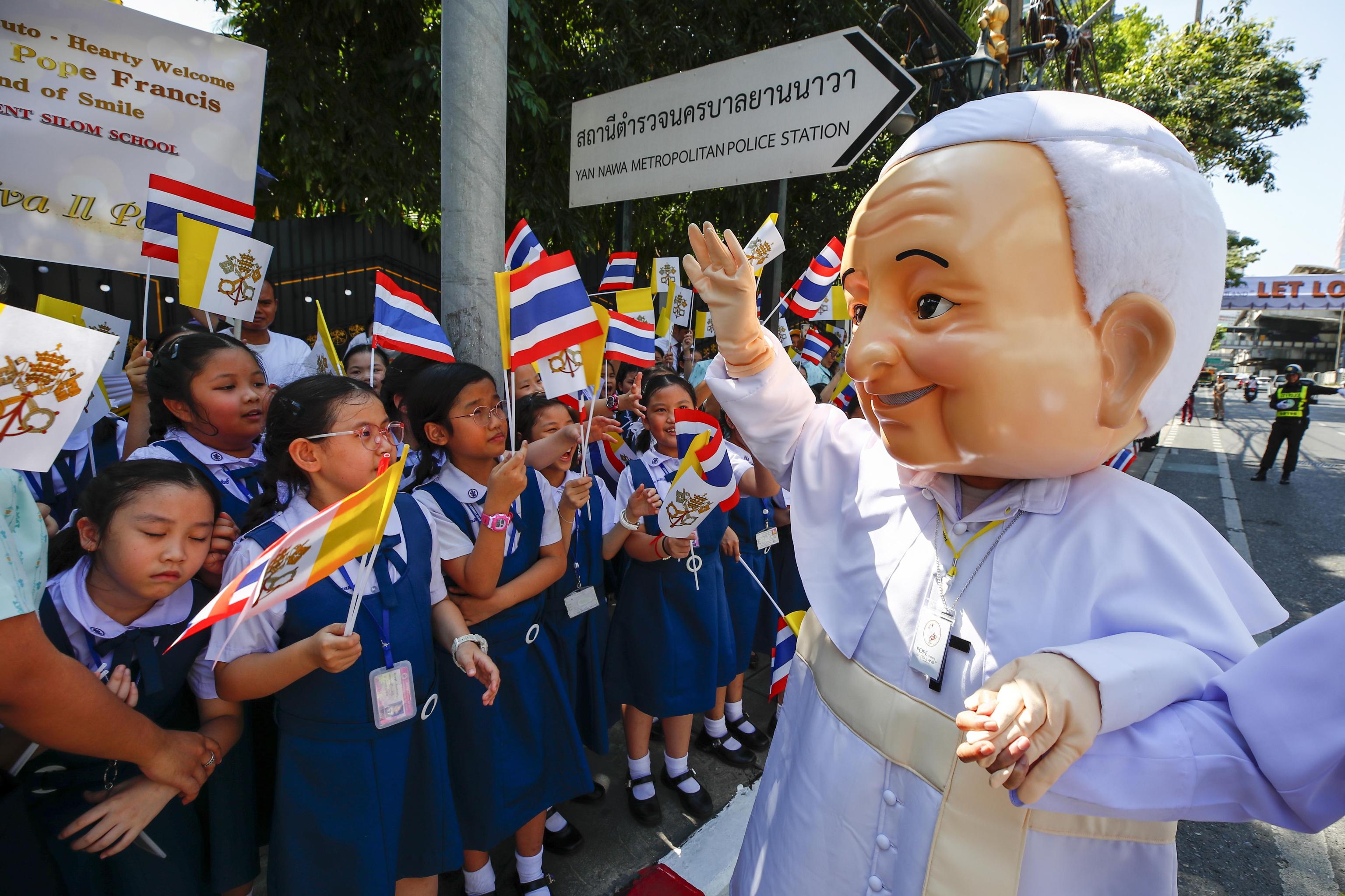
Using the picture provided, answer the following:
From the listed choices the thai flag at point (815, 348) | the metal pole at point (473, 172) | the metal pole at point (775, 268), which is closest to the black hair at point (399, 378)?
the metal pole at point (473, 172)

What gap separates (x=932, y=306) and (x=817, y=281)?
295cm

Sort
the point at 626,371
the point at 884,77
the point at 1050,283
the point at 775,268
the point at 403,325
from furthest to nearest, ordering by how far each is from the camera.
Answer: the point at 775,268
the point at 626,371
the point at 884,77
the point at 403,325
the point at 1050,283

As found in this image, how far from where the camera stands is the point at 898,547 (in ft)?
4.58

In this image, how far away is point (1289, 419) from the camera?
10.7m

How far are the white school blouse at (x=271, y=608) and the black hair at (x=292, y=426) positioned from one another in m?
0.07

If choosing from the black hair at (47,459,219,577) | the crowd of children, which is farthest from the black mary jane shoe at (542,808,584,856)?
the black hair at (47,459,219,577)

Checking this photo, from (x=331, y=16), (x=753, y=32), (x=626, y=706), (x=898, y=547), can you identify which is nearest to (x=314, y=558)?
(x=898, y=547)

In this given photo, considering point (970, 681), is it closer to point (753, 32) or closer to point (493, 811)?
point (493, 811)

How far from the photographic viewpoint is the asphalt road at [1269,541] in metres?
2.71

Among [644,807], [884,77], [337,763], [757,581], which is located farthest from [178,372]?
[884,77]

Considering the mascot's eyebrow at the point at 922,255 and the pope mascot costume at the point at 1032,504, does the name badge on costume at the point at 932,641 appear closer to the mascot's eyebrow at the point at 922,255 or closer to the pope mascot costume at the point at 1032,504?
the pope mascot costume at the point at 1032,504

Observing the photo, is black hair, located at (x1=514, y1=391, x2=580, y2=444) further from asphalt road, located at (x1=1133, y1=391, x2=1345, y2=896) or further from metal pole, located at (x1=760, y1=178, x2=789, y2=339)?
asphalt road, located at (x1=1133, y1=391, x2=1345, y2=896)

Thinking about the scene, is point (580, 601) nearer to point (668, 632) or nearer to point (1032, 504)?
point (668, 632)

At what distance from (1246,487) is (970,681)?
12.3 metres
